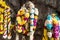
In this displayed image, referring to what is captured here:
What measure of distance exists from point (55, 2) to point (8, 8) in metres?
0.36

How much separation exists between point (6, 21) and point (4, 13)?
0.06 meters

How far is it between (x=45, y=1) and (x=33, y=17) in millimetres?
118

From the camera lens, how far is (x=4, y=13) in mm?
1529

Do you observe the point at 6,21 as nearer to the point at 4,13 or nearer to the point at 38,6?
the point at 4,13

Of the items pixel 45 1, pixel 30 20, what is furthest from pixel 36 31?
pixel 45 1

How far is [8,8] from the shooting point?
5.02 feet

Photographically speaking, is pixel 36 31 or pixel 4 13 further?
pixel 4 13

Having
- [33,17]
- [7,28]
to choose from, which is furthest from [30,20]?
[7,28]

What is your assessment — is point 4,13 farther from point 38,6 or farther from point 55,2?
point 55,2

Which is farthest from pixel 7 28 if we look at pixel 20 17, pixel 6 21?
pixel 20 17

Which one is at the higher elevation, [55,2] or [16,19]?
[55,2]

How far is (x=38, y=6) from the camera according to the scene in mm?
1390

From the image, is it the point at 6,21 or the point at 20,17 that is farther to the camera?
the point at 6,21

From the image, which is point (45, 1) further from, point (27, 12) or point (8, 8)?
point (8, 8)
